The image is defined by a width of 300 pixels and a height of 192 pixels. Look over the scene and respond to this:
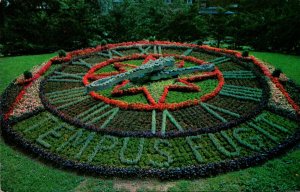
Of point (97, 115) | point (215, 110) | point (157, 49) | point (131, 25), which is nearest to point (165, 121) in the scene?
point (215, 110)

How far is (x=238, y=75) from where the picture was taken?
12906 millimetres

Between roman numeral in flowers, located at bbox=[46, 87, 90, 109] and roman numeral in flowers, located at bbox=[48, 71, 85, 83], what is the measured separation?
1.03m

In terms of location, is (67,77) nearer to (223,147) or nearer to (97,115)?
(97,115)

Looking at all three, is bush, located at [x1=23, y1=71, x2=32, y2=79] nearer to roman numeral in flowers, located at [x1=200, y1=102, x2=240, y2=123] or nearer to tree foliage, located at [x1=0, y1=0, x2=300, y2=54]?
tree foliage, located at [x1=0, y1=0, x2=300, y2=54]

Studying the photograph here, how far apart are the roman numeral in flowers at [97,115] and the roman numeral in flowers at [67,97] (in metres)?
0.91

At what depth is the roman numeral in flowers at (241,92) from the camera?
10960mm

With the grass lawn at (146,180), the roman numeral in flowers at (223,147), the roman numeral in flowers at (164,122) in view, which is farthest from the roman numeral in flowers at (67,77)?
the roman numeral in flowers at (223,147)

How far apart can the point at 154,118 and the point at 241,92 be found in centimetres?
368

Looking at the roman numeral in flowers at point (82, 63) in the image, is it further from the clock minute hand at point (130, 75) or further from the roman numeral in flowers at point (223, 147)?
the roman numeral in flowers at point (223, 147)

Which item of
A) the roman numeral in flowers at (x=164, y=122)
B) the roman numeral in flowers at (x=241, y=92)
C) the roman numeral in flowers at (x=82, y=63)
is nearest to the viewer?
the roman numeral in flowers at (x=164, y=122)

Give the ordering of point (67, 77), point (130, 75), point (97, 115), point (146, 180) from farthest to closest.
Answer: point (67, 77) → point (130, 75) → point (97, 115) → point (146, 180)

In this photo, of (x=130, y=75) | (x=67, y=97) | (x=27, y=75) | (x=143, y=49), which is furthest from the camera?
(x=143, y=49)

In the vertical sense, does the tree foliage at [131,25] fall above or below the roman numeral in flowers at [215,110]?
above

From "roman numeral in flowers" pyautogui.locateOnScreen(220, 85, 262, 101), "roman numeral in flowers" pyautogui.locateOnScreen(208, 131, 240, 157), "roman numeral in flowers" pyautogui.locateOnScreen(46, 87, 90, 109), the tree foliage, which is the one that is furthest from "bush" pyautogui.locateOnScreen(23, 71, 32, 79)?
"roman numeral in flowers" pyautogui.locateOnScreen(208, 131, 240, 157)
